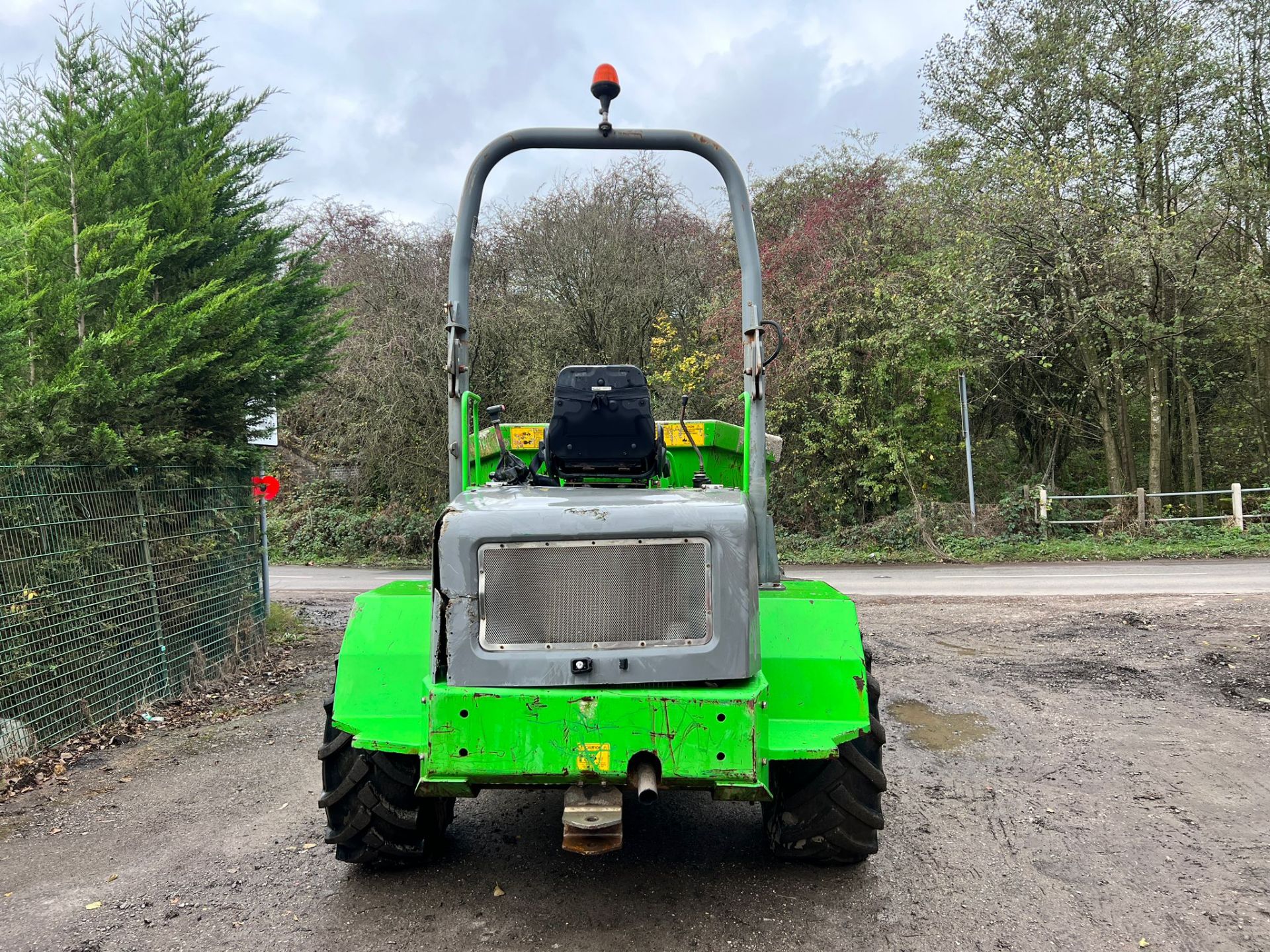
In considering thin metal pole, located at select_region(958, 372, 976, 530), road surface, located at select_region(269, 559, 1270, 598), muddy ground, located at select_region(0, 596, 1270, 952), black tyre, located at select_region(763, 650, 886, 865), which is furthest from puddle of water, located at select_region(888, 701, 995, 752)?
thin metal pole, located at select_region(958, 372, 976, 530)

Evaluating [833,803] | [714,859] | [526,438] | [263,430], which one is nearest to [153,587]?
[263,430]

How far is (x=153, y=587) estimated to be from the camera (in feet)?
22.0

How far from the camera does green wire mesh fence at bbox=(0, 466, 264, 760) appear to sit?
5281 millimetres

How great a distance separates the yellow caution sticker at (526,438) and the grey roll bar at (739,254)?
1.00 m

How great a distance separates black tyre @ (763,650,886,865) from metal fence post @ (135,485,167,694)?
506 cm

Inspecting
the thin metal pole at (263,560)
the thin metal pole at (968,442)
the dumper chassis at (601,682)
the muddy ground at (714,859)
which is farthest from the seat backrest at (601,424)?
the thin metal pole at (968,442)

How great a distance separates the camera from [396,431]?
18828 mm

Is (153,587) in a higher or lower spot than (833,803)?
higher

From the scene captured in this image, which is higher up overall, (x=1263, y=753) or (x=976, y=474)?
(x=976, y=474)

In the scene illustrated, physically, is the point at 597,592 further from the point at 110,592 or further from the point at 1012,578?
the point at 1012,578

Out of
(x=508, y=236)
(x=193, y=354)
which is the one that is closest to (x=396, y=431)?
(x=508, y=236)

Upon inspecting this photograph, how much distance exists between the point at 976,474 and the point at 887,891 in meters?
18.7

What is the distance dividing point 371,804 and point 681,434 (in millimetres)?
2391

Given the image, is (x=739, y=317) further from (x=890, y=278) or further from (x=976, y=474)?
(x=976, y=474)
